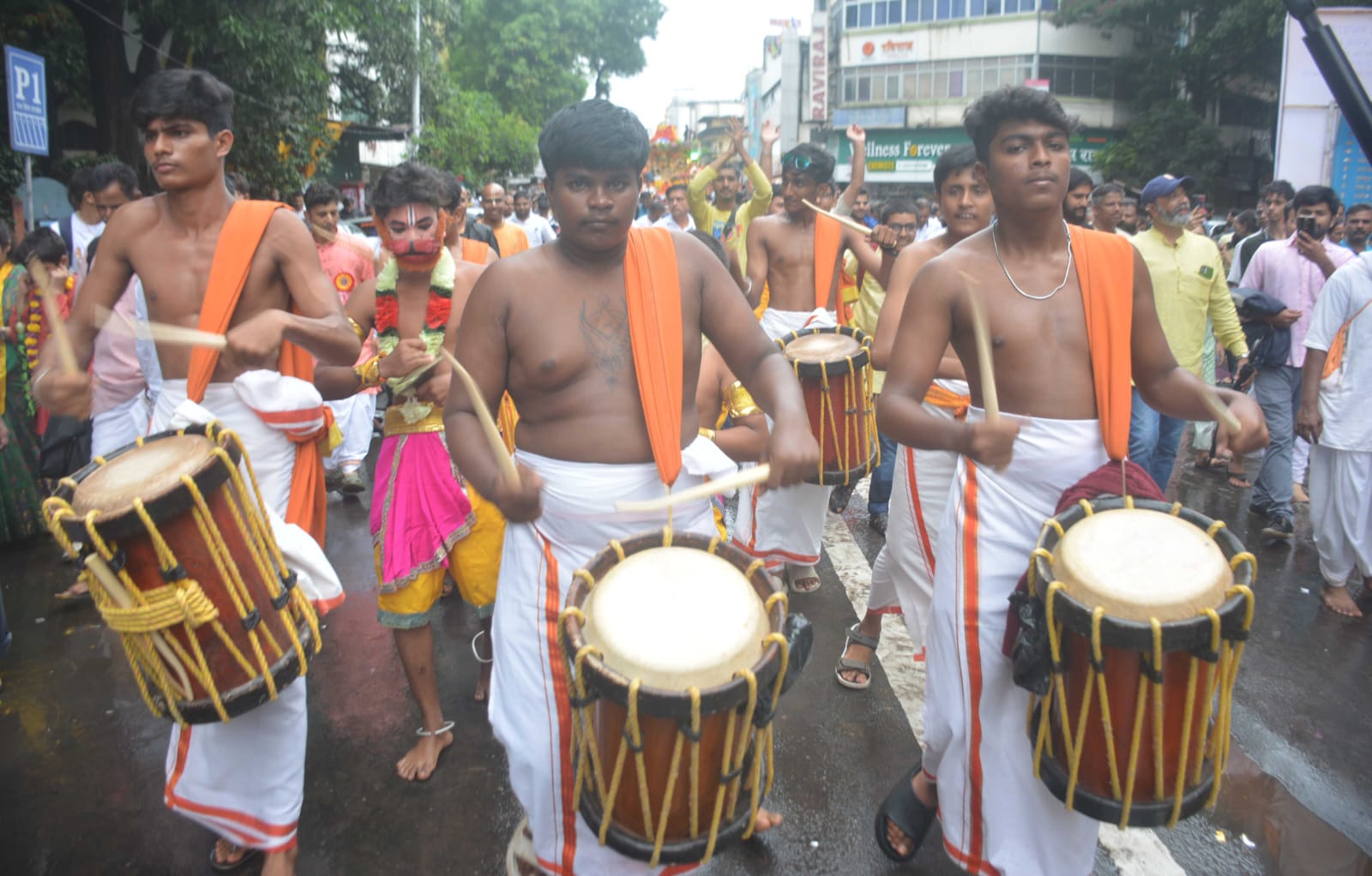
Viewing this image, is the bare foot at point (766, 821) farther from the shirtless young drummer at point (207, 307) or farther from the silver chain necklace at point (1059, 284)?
the silver chain necklace at point (1059, 284)

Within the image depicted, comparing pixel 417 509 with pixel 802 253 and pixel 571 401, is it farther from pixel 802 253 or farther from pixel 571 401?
pixel 802 253

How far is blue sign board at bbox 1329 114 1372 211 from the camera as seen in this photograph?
12250mm

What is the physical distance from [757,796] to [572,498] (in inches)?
35.3

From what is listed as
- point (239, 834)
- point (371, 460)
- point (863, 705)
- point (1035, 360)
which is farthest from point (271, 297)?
point (371, 460)

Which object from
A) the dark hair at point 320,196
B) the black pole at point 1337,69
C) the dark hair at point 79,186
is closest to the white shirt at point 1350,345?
the black pole at point 1337,69

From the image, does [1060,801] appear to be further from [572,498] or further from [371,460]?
[371,460]

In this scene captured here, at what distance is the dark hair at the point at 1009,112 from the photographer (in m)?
2.88

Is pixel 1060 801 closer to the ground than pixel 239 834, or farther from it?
farther from it

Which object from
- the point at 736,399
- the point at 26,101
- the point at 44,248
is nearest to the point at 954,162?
the point at 736,399

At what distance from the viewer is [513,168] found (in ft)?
124

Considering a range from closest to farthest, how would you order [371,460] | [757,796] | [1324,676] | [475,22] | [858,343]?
[757,796] < [1324,676] < [858,343] < [371,460] < [475,22]

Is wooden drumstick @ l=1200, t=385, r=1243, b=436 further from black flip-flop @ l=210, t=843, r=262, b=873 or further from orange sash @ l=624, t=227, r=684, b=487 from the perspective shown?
black flip-flop @ l=210, t=843, r=262, b=873

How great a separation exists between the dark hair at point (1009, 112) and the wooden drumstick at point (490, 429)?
1569mm

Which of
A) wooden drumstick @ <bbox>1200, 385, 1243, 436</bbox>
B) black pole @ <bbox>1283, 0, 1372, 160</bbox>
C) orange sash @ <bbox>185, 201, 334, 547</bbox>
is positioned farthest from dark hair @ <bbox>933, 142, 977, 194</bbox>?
orange sash @ <bbox>185, 201, 334, 547</bbox>
